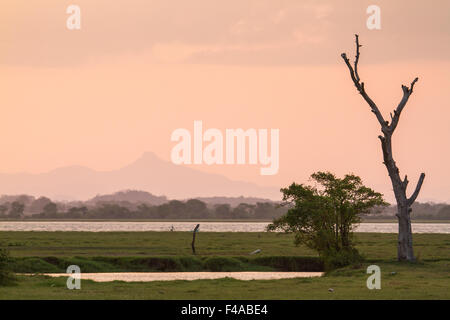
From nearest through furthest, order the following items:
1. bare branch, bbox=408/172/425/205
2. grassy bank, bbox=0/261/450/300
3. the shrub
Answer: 1. grassy bank, bbox=0/261/450/300
2. the shrub
3. bare branch, bbox=408/172/425/205

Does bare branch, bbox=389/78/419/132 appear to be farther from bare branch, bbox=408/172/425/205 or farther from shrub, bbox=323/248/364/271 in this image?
shrub, bbox=323/248/364/271

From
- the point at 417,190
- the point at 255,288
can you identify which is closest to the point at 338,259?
the point at 417,190

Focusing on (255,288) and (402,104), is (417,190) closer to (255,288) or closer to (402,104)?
(402,104)

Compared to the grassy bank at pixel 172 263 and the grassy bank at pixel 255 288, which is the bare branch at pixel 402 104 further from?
the grassy bank at pixel 172 263

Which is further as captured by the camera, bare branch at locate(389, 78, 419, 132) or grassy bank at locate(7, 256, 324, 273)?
grassy bank at locate(7, 256, 324, 273)

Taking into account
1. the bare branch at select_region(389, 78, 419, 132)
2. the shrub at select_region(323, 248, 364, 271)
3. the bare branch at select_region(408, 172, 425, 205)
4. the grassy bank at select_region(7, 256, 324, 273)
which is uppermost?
the bare branch at select_region(389, 78, 419, 132)

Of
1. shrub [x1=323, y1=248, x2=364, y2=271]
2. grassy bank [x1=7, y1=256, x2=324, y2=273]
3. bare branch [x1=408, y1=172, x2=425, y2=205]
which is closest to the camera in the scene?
shrub [x1=323, y1=248, x2=364, y2=271]

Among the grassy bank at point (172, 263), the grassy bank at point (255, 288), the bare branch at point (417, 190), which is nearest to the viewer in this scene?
the grassy bank at point (255, 288)

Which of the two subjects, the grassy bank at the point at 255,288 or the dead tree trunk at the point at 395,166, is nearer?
the grassy bank at the point at 255,288

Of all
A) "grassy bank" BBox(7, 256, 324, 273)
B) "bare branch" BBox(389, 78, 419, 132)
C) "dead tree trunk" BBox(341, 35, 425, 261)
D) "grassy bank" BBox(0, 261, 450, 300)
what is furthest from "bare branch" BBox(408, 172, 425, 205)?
"grassy bank" BBox(7, 256, 324, 273)

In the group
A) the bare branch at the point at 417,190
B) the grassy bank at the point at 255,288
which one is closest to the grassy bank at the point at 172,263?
the bare branch at the point at 417,190

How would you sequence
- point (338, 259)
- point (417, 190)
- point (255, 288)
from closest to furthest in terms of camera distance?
point (255, 288)
point (338, 259)
point (417, 190)
